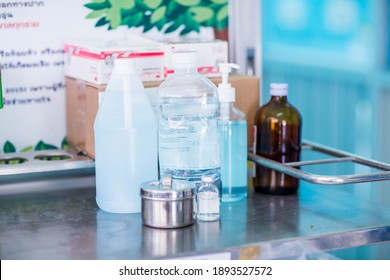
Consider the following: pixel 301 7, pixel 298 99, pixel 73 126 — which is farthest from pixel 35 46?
pixel 301 7

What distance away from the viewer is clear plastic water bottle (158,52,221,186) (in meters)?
1.49

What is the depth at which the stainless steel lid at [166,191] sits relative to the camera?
1337 mm

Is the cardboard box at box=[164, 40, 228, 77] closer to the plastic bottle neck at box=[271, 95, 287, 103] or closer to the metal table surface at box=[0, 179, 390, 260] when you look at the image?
the plastic bottle neck at box=[271, 95, 287, 103]

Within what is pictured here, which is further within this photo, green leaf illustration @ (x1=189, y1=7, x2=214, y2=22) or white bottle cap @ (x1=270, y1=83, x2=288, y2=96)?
green leaf illustration @ (x1=189, y1=7, x2=214, y2=22)

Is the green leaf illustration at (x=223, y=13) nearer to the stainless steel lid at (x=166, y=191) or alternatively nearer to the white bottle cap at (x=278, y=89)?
the white bottle cap at (x=278, y=89)

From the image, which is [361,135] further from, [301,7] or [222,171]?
[222,171]

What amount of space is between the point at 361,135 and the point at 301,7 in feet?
3.40

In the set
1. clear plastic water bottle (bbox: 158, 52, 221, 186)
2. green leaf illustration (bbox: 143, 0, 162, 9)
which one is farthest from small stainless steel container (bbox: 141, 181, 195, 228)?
green leaf illustration (bbox: 143, 0, 162, 9)

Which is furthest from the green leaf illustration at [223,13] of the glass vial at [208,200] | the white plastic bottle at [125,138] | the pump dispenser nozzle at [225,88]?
the glass vial at [208,200]

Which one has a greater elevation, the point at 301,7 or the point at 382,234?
the point at 301,7

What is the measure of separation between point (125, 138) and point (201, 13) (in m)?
0.54

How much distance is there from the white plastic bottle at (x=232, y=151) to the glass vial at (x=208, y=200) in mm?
141

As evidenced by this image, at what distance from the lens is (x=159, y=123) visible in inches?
60.6

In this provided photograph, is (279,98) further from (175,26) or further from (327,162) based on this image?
(175,26)
